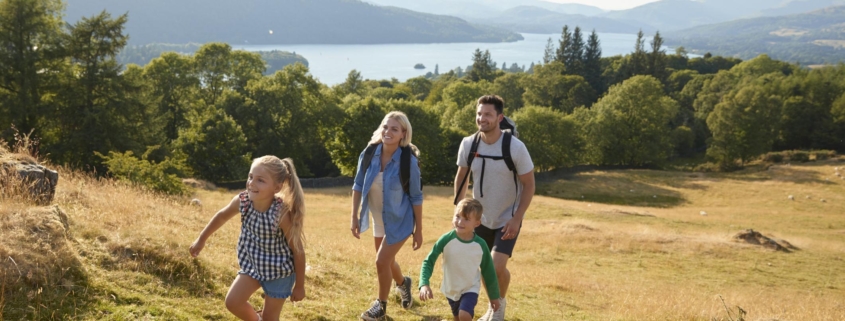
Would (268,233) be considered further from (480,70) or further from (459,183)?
(480,70)

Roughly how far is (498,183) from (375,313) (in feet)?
6.96

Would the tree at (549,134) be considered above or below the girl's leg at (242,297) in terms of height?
below

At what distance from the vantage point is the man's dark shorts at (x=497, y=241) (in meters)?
6.15

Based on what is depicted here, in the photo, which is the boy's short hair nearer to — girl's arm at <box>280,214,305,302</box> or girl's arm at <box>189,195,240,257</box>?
girl's arm at <box>280,214,305,302</box>

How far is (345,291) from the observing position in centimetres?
801

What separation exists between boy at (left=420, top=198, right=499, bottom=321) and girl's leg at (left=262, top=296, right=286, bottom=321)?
134 cm

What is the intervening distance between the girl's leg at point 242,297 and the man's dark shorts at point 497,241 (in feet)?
8.84

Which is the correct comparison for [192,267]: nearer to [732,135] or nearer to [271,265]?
[271,265]

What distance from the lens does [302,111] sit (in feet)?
159

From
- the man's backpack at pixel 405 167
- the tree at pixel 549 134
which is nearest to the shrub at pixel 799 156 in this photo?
the tree at pixel 549 134

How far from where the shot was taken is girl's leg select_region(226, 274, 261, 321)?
15.0ft

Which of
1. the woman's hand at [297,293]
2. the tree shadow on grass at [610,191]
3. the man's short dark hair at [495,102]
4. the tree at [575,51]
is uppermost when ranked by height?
the tree at [575,51]

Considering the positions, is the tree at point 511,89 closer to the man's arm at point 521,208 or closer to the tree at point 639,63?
the tree at point 639,63

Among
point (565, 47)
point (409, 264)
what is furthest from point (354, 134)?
point (565, 47)
